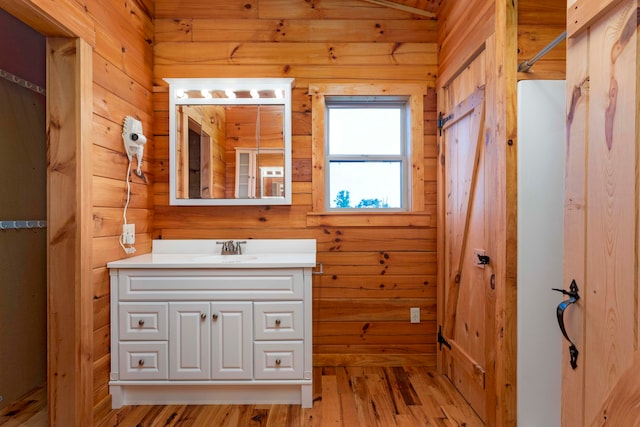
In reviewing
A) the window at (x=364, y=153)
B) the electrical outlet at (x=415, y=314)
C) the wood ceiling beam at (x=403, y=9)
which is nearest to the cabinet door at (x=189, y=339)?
the window at (x=364, y=153)

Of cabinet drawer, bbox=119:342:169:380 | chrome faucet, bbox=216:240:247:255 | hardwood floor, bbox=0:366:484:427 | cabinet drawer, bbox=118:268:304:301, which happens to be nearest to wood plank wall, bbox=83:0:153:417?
cabinet drawer, bbox=119:342:169:380

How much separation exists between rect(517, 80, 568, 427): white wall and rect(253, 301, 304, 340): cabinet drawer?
3.78 ft

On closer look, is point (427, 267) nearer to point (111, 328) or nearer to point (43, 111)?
point (111, 328)

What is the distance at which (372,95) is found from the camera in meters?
2.66

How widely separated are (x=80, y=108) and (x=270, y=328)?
5.09 feet

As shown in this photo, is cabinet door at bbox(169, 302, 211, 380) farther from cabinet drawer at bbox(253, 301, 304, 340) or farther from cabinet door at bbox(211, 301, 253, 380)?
cabinet drawer at bbox(253, 301, 304, 340)


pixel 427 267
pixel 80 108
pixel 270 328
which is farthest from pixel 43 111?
pixel 427 267

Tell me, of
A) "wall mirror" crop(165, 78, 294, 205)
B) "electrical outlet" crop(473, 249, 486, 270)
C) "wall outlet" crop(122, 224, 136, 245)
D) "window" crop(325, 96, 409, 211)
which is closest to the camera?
"electrical outlet" crop(473, 249, 486, 270)

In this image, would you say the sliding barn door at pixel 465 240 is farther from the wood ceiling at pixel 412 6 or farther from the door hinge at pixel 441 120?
the wood ceiling at pixel 412 6

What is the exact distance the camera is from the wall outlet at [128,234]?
7.30ft

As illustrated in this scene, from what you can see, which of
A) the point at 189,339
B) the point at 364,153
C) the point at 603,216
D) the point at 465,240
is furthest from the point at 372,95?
the point at 189,339

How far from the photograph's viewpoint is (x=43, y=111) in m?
2.38

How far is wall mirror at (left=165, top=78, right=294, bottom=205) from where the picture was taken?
2.58m

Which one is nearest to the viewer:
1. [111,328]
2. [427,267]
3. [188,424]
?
[188,424]
